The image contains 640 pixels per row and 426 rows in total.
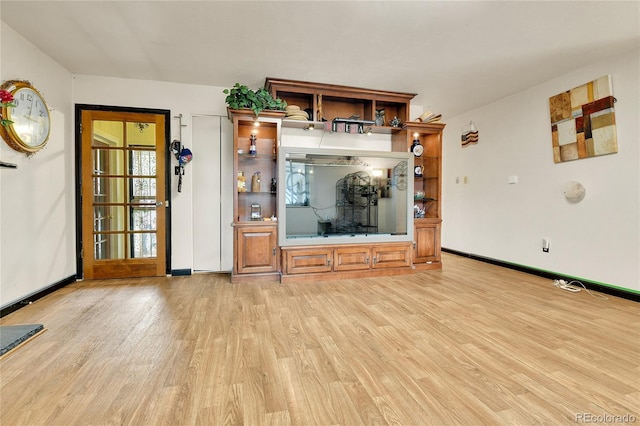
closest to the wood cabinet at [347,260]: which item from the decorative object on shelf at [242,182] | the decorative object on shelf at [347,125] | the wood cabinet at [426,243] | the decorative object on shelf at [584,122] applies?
the wood cabinet at [426,243]

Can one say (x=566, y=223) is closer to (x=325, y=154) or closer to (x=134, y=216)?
(x=325, y=154)

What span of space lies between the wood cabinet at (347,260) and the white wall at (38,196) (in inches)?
97.2

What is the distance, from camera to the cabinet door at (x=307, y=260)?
3527 millimetres

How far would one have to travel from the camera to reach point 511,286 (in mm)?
3365

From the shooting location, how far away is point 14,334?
2.02 metres

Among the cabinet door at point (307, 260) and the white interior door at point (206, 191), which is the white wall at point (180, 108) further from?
the cabinet door at point (307, 260)

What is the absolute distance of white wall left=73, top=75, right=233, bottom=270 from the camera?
363cm

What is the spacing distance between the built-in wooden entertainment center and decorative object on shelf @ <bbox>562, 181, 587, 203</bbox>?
144 cm

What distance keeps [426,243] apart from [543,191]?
164cm

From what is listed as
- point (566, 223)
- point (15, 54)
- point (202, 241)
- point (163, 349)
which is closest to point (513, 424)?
point (163, 349)

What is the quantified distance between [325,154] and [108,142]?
276 cm

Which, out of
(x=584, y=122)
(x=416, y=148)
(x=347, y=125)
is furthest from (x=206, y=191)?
(x=584, y=122)

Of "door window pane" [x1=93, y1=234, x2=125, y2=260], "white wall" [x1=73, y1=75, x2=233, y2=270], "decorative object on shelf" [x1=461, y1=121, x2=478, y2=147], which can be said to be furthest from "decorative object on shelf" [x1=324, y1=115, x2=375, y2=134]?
"door window pane" [x1=93, y1=234, x2=125, y2=260]

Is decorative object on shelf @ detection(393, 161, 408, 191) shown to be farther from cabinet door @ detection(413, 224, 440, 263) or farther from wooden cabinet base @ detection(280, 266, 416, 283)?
wooden cabinet base @ detection(280, 266, 416, 283)
